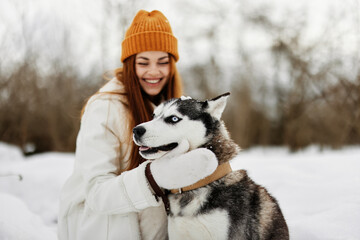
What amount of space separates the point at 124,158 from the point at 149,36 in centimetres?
115

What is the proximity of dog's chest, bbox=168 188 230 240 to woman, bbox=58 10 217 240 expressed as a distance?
16 centimetres

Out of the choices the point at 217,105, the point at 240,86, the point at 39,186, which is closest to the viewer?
the point at 217,105

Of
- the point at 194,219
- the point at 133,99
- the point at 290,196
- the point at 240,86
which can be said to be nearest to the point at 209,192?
the point at 194,219

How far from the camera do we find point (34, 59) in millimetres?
11367

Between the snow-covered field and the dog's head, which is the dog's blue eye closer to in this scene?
the dog's head

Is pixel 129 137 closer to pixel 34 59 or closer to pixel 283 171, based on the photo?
pixel 283 171

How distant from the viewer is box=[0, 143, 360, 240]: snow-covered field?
8.18 feet

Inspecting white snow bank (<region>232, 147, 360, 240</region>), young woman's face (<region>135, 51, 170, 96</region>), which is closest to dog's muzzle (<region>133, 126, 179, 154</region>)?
white snow bank (<region>232, 147, 360, 240</region>)

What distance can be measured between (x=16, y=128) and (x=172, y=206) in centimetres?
1124

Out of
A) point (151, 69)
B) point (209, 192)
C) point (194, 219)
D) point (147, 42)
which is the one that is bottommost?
point (194, 219)

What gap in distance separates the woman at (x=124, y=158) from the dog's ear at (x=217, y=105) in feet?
1.52

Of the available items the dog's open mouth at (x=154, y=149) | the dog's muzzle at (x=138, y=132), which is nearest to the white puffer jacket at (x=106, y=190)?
the dog's open mouth at (x=154, y=149)

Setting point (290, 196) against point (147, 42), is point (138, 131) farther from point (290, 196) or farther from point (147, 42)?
point (290, 196)

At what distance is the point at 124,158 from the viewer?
2393 mm
